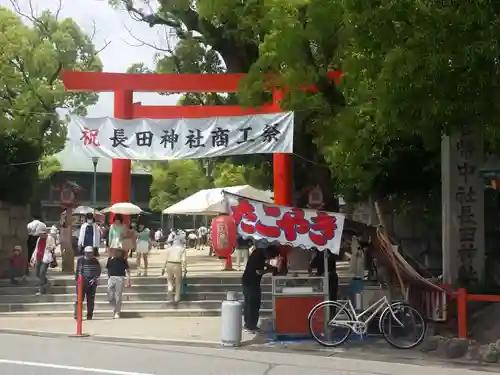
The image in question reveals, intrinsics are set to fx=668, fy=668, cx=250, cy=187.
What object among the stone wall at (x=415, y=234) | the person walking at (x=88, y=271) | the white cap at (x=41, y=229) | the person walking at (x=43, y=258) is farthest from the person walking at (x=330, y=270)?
the white cap at (x=41, y=229)

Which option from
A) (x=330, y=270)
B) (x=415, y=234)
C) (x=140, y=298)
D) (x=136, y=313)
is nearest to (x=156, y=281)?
(x=140, y=298)

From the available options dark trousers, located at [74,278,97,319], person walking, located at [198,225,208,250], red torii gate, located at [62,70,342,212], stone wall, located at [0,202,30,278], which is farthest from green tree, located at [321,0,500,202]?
person walking, located at [198,225,208,250]

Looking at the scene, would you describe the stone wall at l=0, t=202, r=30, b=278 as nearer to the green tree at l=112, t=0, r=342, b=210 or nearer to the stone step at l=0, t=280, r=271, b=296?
the stone step at l=0, t=280, r=271, b=296

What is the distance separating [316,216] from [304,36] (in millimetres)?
4040

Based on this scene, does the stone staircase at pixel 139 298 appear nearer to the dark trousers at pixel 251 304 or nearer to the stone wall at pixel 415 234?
the dark trousers at pixel 251 304

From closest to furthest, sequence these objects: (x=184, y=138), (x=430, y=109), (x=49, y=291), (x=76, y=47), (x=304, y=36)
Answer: (x=430, y=109), (x=304, y=36), (x=49, y=291), (x=184, y=138), (x=76, y=47)

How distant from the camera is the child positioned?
57.6 feet

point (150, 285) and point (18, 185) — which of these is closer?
point (150, 285)

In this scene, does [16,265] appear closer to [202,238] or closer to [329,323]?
[329,323]

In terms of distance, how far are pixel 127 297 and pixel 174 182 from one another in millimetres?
35514

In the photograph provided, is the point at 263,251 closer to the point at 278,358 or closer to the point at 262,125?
the point at 278,358

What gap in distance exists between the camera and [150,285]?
16.8 m

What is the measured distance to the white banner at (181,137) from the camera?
56.8 ft

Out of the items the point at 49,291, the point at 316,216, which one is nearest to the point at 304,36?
the point at 316,216
